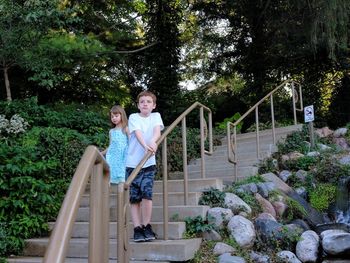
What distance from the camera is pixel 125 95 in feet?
49.7

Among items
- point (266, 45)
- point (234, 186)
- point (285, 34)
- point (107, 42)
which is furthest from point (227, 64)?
point (234, 186)

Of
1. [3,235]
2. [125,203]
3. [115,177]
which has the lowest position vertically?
[3,235]

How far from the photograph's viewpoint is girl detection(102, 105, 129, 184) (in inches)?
Answer: 197

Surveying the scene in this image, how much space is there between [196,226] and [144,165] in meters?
1.07

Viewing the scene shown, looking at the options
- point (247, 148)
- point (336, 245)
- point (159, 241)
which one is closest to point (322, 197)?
point (247, 148)

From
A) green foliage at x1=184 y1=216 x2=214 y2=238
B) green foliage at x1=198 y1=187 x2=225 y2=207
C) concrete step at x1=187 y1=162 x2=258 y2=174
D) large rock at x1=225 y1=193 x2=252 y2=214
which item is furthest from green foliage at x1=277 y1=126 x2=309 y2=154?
green foliage at x1=184 y1=216 x2=214 y2=238

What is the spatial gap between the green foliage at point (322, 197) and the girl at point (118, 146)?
3747 mm

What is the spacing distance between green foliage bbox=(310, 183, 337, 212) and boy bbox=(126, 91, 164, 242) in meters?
3.79

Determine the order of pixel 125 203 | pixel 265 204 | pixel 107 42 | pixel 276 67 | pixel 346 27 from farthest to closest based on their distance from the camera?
pixel 276 67 < pixel 107 42 < pixel 346 27 < pixel 265 204 < pixel 125 203

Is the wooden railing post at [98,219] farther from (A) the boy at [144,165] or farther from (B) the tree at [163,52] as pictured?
(B) the tree at [163,52]

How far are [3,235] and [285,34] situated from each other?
10633mm

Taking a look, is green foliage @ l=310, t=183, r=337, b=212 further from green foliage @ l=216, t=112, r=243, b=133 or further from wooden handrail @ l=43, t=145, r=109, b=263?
wooden handrail @ l=43, t=145, r=109, b=263

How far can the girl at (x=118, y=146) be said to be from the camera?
197 inches

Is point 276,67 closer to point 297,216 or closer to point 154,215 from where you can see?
point 297,216
